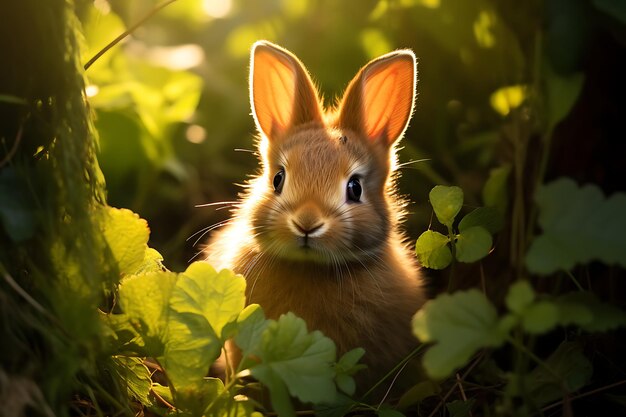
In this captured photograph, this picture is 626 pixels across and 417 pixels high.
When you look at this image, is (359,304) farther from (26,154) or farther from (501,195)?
(26,154)

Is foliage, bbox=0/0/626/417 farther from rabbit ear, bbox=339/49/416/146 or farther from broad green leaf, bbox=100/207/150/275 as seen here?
rabbit ear, bbox=339/49/416/146

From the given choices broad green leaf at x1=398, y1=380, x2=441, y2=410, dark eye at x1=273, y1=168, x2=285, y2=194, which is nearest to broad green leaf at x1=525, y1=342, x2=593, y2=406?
broad green leaf at x1=398, y1=380, x2=441, y2=410

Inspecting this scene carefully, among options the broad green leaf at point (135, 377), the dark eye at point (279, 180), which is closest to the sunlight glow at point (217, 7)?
the dark eye at point (279, 180)

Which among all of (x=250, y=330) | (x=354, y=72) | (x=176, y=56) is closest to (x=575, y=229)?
(x=250, y=330)

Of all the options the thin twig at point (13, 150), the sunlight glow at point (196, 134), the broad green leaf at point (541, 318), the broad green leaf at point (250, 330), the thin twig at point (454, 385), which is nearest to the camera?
the broad green leaf at point (541, 318)

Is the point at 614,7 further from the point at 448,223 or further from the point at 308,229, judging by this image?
the point at 308,229

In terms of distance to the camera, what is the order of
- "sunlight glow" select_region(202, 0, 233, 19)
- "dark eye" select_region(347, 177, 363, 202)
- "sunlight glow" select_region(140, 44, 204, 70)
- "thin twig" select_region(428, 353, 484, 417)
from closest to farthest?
"thin twig" select_region(428, 353, 484, 417) → "dark eye" select_region(347, 177, 363, 202) → "sunlight glow" select_region(140, 44, 204, 70) → "sunlight glow" select_region(202, 0, 233, 19)

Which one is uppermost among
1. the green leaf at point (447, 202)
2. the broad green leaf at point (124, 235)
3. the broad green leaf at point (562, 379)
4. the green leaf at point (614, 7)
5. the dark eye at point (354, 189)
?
the green leaf at point (614, 7)

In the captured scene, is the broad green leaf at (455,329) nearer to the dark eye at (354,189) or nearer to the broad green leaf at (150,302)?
the broad green leaf at (150,302)
